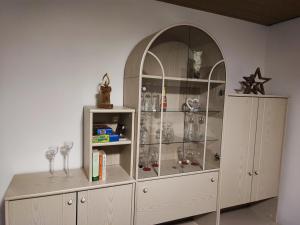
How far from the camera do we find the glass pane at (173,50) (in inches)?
70.8

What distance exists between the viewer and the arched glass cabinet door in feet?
5.97

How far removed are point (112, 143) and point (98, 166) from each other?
204mm

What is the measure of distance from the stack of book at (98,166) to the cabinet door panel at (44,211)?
8.0 inches

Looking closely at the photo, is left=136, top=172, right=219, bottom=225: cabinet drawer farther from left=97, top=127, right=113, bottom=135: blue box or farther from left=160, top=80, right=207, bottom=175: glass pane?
left=97, top=127, right=113, bottom=135: blue box

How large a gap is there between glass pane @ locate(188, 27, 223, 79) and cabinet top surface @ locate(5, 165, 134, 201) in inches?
43.2

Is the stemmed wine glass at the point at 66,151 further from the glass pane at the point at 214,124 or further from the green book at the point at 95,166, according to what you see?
the glass pane at the point at 214,124

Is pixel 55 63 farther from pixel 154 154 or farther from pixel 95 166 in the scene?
pixel 154 154

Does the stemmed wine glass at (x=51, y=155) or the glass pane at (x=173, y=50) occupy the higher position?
the glass pane at (x=173, y=50)

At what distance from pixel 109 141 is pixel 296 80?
6.92ft

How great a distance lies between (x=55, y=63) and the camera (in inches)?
68.7

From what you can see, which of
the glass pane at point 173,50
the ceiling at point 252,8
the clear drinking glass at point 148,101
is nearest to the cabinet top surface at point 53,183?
the clear drinking glass at point 148,101

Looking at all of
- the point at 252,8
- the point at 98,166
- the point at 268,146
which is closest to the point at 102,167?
the point at 98,166

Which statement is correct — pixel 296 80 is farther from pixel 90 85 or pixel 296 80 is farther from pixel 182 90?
pixel 90 85

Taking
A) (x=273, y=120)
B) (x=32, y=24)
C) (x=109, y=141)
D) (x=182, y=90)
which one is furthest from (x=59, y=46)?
(x=273, y=120)
